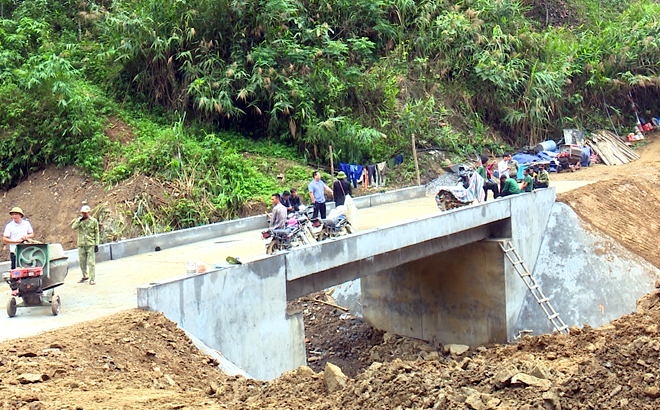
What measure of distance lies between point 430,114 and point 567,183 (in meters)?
6.68

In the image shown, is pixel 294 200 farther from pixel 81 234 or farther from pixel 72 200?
pixel 72 200

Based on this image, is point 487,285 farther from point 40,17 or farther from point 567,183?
point 40,17

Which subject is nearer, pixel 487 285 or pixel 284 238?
pixel 284 238

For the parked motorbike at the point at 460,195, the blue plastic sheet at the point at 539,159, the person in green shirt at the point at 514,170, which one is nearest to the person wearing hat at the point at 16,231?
the parked motorbike at the point at 460,195

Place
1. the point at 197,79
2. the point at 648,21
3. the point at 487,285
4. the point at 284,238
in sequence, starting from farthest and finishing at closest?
the point at 648,21 → the point at 197,79 → the point at 487,285 → the point at 284,238

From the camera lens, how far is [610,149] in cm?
2975

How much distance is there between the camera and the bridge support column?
18047 millimetres

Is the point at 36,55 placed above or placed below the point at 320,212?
above

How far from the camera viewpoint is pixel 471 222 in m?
16.6

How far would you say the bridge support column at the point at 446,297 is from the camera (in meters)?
18.0

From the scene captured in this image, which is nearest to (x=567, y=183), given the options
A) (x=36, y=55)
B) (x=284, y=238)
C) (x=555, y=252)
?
(x=555, y=252)

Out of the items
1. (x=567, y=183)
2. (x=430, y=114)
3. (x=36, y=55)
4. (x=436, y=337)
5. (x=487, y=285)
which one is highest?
(x=36, y=55)

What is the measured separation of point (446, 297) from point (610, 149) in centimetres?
1494

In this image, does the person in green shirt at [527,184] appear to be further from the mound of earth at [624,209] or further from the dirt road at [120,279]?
A: the dirt road at [120,279]
